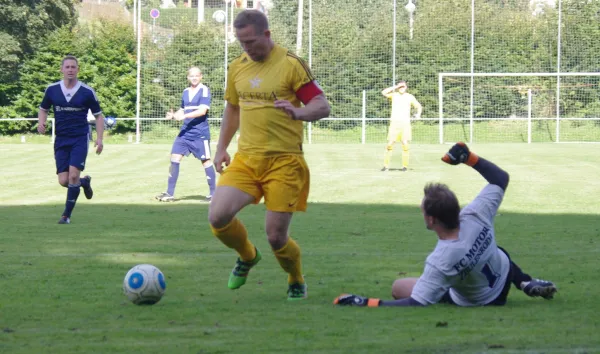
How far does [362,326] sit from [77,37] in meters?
→ 36.7

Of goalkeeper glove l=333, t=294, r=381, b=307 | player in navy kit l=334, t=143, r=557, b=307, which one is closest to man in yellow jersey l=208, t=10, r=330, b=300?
goalkeeper glove l=333, t=294, r=381, b=307

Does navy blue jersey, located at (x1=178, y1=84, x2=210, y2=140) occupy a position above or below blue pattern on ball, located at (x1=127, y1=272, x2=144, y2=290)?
above

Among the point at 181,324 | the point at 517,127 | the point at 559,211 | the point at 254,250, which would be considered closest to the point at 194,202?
the point at 559,211

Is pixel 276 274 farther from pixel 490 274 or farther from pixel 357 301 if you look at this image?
pixel 490 274

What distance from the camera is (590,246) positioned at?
1009cm

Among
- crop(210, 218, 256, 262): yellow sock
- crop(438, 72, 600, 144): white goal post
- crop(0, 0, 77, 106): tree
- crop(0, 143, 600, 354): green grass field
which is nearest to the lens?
crop(0, 143, 600, 354): green grass field

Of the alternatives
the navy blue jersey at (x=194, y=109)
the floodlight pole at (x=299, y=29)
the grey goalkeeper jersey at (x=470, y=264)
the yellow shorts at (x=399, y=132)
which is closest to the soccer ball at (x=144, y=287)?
the grey goalkeeper jersey at (x=470, y=264)

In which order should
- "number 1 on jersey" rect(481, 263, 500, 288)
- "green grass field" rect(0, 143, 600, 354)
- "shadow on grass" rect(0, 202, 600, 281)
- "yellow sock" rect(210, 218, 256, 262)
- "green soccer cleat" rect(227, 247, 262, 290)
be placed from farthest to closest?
"shadow on grass" rect(0, 202, 600, 281) → "green soccer cleat" rect(227, 247, 262, 290) → "yellow sock" rect(210, 218, 256, 262) → "number 1 on jersey" rect(481, 263, 500, 288) → "green grass field" rect(0, 143, 600, 354)

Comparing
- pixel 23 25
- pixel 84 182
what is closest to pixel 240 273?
pixel 84 182

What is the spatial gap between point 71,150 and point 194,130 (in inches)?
150

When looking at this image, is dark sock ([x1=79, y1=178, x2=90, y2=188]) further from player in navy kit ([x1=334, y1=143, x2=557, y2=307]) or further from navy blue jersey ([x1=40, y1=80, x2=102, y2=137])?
player in navy kit ([x1=334, y1=143, x2=557, y2=307])

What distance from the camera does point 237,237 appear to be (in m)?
6.87

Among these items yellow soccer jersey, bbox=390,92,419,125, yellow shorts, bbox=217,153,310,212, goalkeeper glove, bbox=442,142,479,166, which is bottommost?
yellow shorts, bbox=217,153,310,212

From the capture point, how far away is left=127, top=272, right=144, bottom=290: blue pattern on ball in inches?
258
